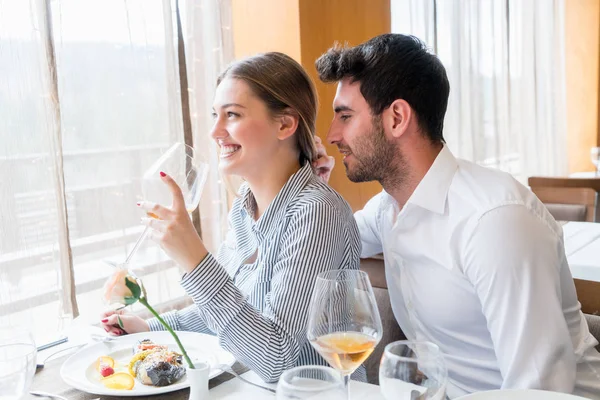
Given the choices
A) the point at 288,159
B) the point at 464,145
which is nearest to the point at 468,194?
the point at 288,159

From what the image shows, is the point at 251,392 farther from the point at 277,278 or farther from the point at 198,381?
the point at 277,278

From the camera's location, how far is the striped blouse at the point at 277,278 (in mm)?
1223

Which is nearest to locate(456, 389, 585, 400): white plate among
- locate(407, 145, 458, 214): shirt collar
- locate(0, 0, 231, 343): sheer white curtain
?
locate(407, 145, 458, 214): shirt collar

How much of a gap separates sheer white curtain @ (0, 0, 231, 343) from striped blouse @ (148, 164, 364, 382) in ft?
2.63

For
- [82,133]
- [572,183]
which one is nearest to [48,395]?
[82,133]

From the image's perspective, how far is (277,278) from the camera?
4.29 feet

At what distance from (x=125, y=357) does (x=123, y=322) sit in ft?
0.58

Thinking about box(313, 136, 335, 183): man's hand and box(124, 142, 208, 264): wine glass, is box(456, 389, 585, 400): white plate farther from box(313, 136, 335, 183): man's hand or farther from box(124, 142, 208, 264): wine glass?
box(313, 136, 335, 183): man's hand

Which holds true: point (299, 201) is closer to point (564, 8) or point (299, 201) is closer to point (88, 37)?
point (88, 37)

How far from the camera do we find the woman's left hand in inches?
47.9

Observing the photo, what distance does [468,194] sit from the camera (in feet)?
4.28

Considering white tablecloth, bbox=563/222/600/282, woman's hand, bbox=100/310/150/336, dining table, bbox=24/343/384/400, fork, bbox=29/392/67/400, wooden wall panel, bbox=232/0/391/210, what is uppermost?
wooden wall panel, bbox=232/0/391/210

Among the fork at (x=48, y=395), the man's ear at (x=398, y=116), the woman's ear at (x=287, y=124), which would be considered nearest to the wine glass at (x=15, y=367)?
the fork at (x=48, y=395)

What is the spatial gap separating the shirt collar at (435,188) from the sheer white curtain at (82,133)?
52.9 inches
